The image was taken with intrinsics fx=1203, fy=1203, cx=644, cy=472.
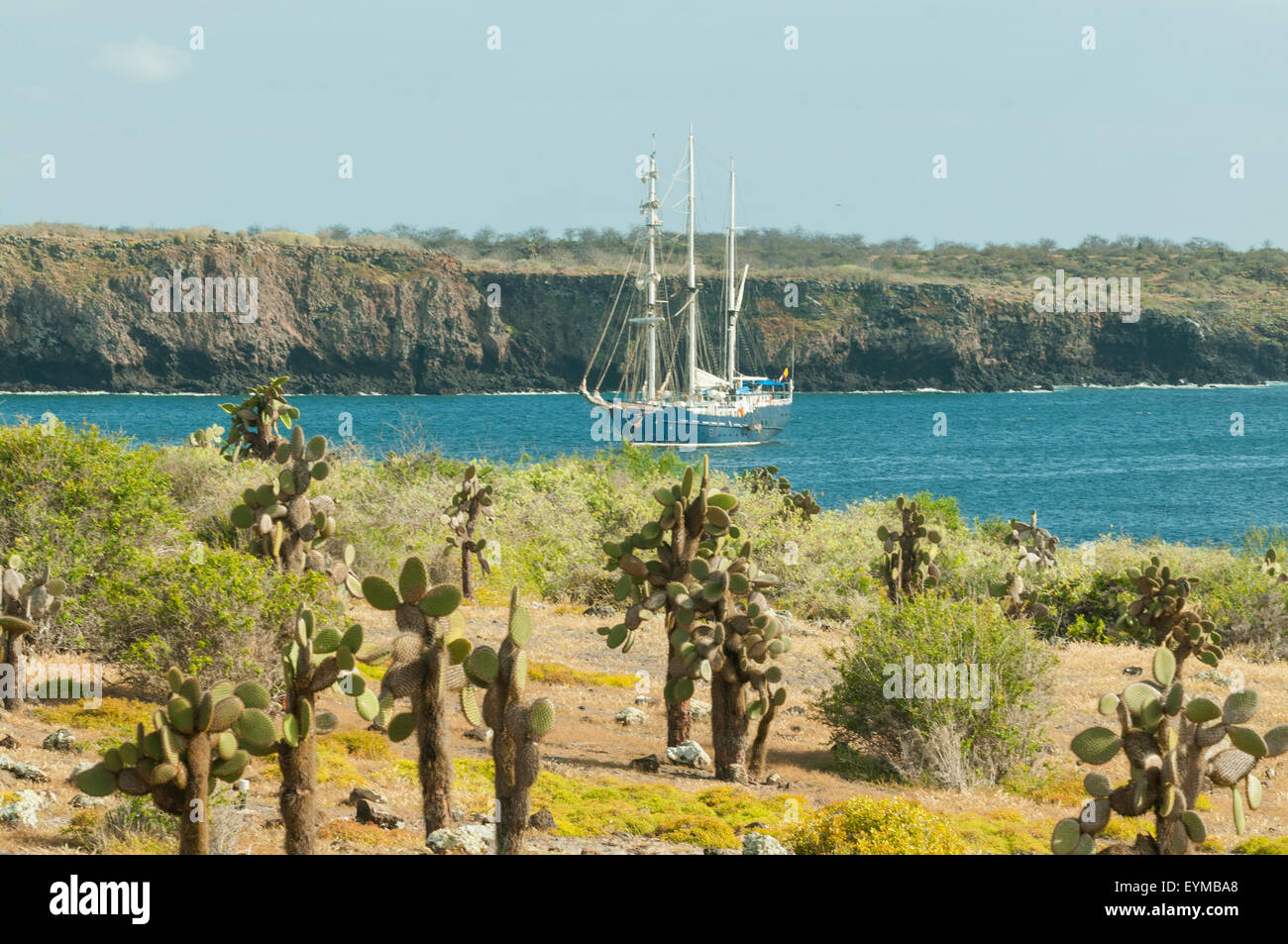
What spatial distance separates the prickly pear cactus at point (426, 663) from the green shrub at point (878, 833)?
6.55ft

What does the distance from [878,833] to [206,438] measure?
1727 centimetres

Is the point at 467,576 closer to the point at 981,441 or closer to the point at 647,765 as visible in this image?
the point at 647,765

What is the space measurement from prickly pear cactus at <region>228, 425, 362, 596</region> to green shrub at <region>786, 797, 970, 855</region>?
4.78 metres

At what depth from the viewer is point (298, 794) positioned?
5.68 meters

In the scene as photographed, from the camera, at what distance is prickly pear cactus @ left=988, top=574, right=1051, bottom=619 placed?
50.1ft

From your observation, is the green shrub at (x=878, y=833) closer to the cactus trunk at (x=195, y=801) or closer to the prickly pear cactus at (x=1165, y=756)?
the prickly pear cactus at (x=1165, y=756)

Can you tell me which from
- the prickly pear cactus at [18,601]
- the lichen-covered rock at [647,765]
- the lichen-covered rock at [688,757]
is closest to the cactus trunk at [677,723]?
the lichen-covered rock at [688,757]

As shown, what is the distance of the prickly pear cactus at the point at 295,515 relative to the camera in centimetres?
987

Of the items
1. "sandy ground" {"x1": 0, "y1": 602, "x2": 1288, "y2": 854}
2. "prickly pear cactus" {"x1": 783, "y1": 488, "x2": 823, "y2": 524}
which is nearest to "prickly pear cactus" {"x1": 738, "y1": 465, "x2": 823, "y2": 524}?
"prickly pear cactus" {"x1": 783, "y1": 488, "x2": 823, "y2": 524}

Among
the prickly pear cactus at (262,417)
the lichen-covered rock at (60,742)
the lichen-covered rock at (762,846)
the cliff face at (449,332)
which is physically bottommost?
the lichen-covered rock at (762,846)

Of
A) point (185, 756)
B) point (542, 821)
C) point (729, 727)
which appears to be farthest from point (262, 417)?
point (185, 756)

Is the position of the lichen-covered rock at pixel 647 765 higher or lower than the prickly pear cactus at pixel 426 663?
lower

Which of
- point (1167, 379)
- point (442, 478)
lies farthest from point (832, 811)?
point (1167, 379)

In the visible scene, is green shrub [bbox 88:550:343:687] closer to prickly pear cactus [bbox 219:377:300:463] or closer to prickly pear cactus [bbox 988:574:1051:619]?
prickly pear cactus [bbox 219:377:300:463]
